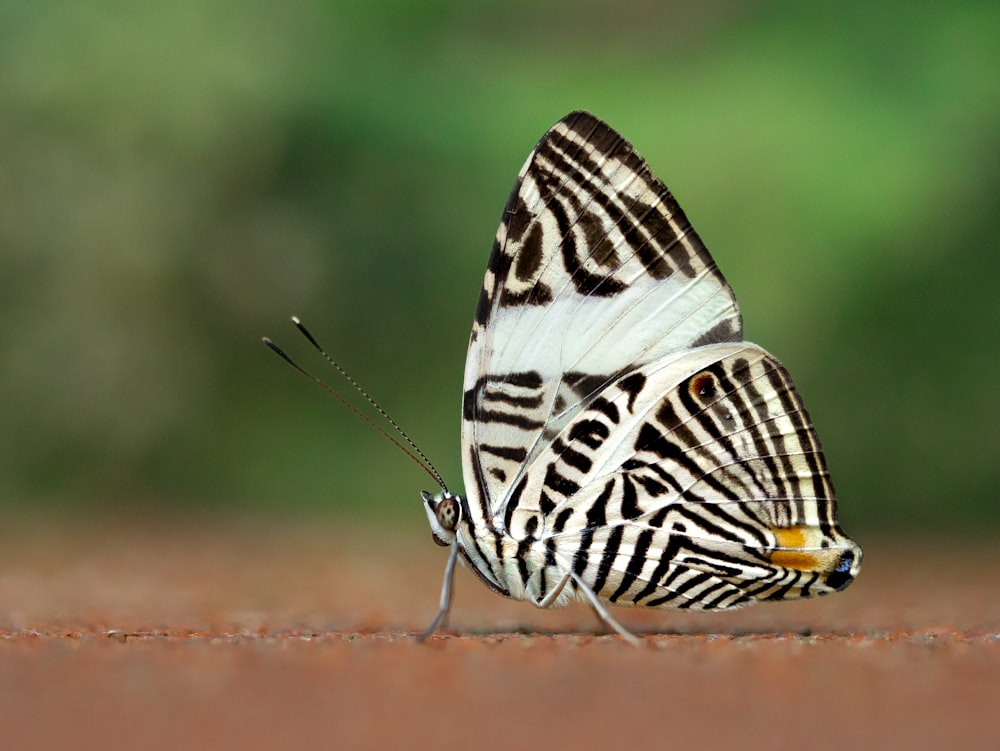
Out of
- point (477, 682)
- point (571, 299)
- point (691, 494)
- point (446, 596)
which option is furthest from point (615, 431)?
point (477, 682)

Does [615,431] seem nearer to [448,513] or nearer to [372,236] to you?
[448,513]

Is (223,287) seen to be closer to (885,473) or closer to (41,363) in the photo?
(41,363)

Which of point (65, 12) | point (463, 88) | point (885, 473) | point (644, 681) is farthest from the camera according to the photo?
point (463, 88)

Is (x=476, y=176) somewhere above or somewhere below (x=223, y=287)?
above

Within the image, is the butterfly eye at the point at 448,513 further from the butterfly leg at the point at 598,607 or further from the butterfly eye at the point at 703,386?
the butterfly eye at the point at 703,386

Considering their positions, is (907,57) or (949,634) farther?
(907,57)

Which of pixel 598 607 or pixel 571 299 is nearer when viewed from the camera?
pixel 598 607

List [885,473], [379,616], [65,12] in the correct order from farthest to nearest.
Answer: [65,12] < [885,473] < [379,616]

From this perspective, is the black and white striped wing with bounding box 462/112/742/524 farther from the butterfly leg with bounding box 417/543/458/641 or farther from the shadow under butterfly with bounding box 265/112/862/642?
the butterfly leg with bounding box 417/543/458/641

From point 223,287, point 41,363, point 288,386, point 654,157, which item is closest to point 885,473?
point 654,157
